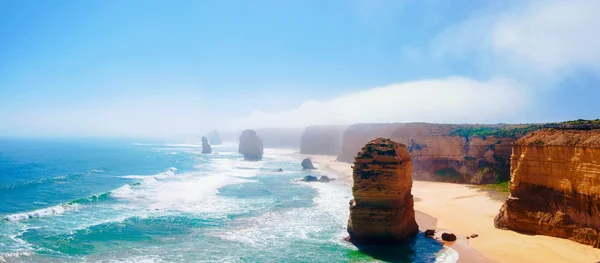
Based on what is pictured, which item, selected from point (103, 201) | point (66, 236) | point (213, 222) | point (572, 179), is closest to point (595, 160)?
point (572, 179)

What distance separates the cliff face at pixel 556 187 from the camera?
2295cm

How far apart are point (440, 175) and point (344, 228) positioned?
31.8 meters

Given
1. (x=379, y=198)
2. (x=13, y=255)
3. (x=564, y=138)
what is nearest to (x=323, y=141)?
(x=379, y=198)

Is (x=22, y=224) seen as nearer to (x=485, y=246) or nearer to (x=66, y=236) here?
(x=66, y=236)

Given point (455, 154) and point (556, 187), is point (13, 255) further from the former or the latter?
point (455, 154)

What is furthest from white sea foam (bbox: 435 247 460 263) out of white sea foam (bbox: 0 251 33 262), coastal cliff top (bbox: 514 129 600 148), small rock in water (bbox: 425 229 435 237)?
white sea foam (bbox: 0 251 33 262)

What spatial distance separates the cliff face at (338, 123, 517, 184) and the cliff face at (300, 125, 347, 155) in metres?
60.4

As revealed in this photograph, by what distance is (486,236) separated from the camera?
A: 89.9ft

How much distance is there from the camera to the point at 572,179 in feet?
79.3

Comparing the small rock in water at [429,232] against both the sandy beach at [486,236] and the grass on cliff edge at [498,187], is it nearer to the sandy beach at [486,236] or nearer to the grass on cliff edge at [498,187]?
the sandy beach at [486,236]

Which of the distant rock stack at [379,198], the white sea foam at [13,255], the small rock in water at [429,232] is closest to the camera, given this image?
the white sea foam at [13,255]

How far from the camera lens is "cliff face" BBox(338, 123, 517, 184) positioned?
5219 centimetres

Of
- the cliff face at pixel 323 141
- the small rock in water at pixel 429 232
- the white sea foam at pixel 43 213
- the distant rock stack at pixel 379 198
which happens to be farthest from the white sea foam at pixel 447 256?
the cliff face at pixel 323 141

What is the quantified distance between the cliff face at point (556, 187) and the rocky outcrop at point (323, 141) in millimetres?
101023
